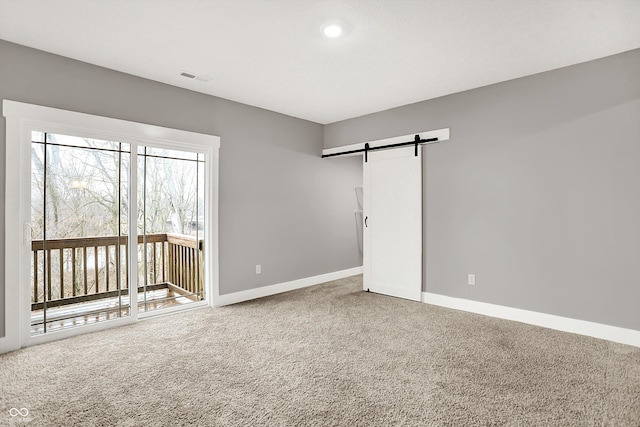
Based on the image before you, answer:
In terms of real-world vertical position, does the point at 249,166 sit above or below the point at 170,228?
above

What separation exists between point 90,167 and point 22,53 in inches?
39.9

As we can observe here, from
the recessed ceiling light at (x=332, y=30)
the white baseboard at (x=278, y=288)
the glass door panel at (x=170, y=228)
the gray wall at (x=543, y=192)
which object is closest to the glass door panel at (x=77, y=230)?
the glass door panel at (x=170, y=228)

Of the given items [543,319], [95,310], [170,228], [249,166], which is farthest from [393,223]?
[95,310]

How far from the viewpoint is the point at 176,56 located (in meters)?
3.03

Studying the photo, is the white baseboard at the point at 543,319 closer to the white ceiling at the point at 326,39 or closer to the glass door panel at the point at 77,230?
the white ceiling at the point at 326,39

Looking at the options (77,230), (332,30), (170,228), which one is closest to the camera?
(332,30)

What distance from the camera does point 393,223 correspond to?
14.9ft

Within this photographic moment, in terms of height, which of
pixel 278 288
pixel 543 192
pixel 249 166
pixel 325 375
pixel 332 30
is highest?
pixel 332 30

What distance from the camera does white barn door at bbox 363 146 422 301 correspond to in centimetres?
429

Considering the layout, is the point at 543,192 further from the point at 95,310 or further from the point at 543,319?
the point at 95,310

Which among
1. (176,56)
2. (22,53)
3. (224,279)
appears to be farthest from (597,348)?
(22,53)

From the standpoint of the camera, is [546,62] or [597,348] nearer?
[597,348]

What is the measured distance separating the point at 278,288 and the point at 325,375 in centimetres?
241

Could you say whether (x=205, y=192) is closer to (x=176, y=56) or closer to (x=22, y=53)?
(x=176, y=56)
